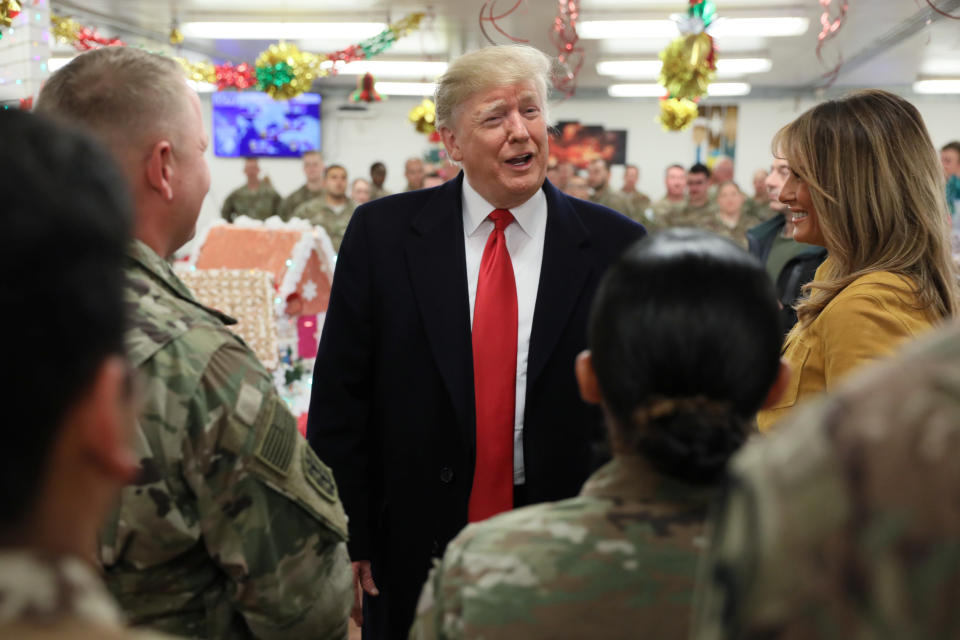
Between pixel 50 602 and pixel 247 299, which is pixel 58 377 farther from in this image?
pixel 247 299

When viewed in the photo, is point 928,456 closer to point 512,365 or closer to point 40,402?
point 40,402

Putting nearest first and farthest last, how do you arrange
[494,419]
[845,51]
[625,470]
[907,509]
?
1. [907,509]
2. [625,470]
3. [494,419]
4. [845,51]

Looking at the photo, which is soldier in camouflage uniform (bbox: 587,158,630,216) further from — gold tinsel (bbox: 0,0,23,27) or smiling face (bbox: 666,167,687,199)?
gold tinsel (bbox: 0,0,23,27)

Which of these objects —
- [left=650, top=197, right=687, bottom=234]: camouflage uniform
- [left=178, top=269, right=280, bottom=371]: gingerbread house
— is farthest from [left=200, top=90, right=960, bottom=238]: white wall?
[left=178, top=269, right=280, bottom=371]: gingerbread house

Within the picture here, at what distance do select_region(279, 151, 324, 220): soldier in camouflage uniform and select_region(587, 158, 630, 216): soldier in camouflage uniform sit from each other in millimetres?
3219

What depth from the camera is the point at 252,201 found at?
1077cm

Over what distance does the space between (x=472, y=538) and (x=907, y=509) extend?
1.79 ft

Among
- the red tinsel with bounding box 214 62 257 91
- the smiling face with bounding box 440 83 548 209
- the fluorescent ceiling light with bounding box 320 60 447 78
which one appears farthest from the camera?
the fluorescent ceiling light with bounding box 320 60 447 78

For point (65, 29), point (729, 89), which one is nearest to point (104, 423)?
point (65, 29)

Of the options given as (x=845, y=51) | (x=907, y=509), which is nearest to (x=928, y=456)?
(x=907, y=509)

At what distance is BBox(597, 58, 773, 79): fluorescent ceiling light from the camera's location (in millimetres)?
11602

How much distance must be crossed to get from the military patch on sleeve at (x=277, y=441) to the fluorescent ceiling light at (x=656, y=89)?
1334 cm

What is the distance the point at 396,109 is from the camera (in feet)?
53.5

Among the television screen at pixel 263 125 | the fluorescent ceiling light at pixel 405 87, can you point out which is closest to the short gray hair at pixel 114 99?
the fluorescent ceiling light at pixel 405 87
